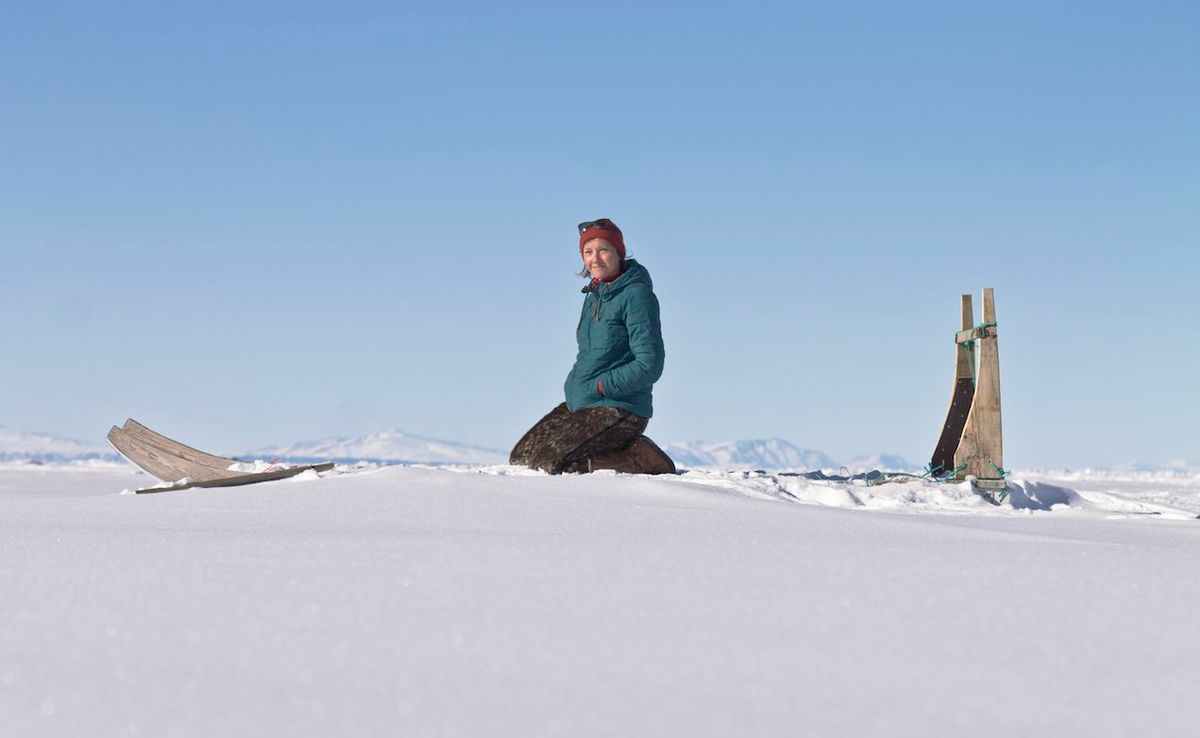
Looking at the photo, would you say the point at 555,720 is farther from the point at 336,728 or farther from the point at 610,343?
the point at 610,343

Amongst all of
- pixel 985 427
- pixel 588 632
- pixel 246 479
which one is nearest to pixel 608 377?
pixel 246 479

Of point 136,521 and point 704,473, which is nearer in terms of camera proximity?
point 136,521

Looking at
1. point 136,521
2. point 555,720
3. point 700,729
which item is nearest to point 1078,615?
point 700,729

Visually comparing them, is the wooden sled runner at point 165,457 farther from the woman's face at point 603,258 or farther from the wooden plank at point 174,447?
the woman's face at point 603,258

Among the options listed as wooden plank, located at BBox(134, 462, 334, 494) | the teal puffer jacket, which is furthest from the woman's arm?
wooden plank, located at BBox(134, 462, 334, 494)

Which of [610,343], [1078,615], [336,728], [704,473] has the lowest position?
[336,728]

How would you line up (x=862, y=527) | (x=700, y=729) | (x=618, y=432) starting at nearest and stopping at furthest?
(x=700, y=729) < (x=862, y=527) < (x=618, y=432)

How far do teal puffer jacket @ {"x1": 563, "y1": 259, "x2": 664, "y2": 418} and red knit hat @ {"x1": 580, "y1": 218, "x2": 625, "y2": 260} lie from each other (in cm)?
15

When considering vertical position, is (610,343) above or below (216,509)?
above

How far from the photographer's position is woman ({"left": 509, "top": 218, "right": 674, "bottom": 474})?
25.6 feet

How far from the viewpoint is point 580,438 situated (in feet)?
25.6

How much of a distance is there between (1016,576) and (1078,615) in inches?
19.3

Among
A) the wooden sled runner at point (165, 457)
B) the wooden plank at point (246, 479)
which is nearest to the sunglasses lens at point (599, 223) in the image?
the wooden plank at point (246, 479)

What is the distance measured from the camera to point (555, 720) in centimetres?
199
